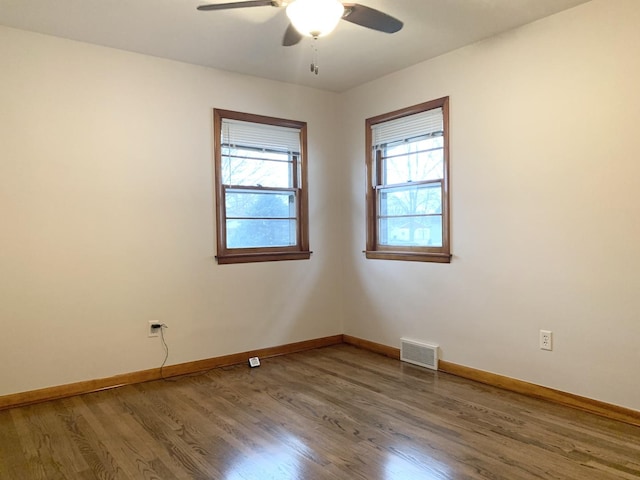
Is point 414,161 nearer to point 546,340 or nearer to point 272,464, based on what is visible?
point 546,340

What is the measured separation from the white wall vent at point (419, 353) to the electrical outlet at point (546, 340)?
2.86 ft

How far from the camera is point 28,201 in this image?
3.08m

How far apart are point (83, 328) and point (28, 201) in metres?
0.95

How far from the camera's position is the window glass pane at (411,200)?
12.4 feet

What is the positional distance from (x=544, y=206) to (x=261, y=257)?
2300 millimetres

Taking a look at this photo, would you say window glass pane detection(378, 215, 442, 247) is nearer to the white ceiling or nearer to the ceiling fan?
the white ceiling

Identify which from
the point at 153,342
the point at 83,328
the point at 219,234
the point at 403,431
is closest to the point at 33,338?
the point at 83,328

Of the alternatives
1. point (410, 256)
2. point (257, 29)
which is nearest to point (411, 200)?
point (410, 256)

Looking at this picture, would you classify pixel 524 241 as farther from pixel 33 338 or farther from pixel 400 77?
pixel 33 338

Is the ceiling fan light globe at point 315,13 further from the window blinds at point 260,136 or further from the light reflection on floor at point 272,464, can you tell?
the light reflection on floor at point 272,464

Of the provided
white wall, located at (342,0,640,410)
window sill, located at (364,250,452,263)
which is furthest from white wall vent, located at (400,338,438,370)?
window sill, located at (364,250,452,263)

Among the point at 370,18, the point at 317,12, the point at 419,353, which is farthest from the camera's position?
the point at 419,353

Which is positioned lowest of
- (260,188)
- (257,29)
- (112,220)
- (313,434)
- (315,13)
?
(313,434)

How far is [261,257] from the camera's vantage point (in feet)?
13.5
